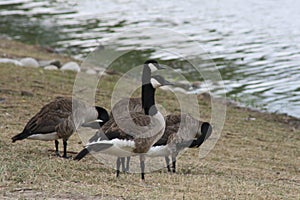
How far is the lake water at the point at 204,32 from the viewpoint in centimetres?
1948

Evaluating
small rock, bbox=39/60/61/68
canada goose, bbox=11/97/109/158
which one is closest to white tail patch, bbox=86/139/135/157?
canada goose, bbox=11/97/109/158

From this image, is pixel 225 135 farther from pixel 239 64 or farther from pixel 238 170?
pixel 239 64

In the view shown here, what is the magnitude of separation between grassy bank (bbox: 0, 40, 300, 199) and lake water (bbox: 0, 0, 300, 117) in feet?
8.36

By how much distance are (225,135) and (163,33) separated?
1322cm

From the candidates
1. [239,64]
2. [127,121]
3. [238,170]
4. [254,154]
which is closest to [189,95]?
[239,64]

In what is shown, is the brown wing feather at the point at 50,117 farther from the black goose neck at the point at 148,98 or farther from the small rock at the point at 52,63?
the small rock at the point at 52,63

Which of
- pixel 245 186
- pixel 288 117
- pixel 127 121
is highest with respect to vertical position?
pixel 127 121

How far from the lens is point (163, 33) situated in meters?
26.3

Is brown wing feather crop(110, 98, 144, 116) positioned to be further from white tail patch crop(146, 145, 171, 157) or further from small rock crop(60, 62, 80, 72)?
small rock crop(60, 62, 80, 72)

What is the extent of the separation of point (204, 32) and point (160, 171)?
17.1 m

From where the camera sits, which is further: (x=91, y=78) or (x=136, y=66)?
(x=136, y=66)

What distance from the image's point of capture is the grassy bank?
7.36 metres

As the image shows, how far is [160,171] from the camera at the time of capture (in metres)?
9.50

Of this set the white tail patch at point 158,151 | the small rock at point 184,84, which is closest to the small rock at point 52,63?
the small rock at point 184,84
